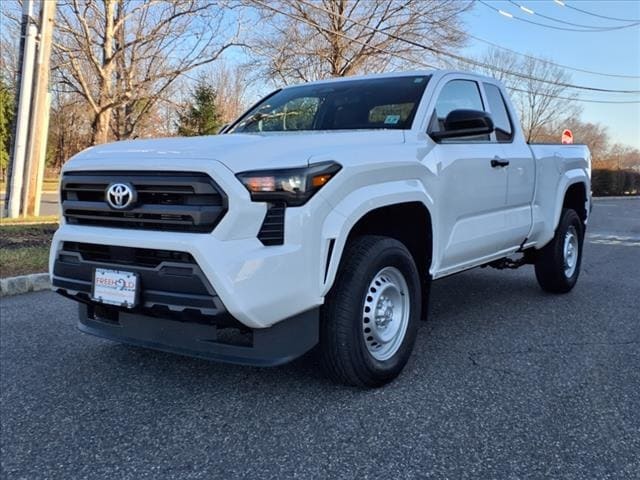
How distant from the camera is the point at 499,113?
16.6 ft

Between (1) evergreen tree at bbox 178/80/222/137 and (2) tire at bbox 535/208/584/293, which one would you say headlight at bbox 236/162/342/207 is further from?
(1) evergreen tree at bbox 178/80/222/137

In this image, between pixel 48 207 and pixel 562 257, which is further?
pixel 48 207

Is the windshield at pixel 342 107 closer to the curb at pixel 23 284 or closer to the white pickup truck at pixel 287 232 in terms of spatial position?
the white pickup truck at pixel 287 232

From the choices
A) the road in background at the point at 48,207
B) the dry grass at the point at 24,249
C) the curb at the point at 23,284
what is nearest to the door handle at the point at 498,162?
the curb at the point at 23,284

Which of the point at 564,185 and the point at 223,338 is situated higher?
the point at 564,185

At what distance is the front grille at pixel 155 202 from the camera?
108 inches

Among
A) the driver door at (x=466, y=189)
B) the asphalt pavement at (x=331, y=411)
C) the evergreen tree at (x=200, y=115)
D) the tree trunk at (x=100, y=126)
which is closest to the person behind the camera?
the asphalt pavement at (x=331, y=411)

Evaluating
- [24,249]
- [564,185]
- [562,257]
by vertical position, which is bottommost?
[24,249]

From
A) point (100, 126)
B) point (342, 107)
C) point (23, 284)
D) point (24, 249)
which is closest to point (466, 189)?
point (342, 107)

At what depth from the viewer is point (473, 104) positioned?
15.4 feet

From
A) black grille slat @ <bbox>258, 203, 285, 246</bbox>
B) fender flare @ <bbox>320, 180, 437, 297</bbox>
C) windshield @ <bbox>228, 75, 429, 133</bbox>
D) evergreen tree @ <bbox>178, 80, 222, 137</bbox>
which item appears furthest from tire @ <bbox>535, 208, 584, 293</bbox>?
evergreen tree @ <bbox>178, 80, 222, 137</bbox>

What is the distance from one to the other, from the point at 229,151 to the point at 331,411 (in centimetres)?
146

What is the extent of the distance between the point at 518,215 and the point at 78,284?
3.49 metres

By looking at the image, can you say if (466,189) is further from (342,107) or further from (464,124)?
(342,107)
